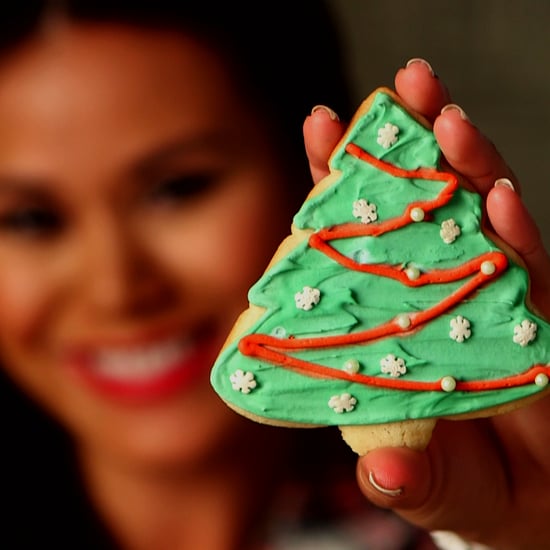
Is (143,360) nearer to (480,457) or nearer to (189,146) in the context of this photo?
(189,146)

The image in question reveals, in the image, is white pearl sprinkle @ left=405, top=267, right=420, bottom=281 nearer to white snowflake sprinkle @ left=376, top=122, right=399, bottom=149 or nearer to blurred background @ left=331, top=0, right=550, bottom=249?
white snowflake sprinkle @ left=376, top=122, right=399, bottom=149

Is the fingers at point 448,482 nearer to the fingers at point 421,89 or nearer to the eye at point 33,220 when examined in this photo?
the fingers at point 421,89

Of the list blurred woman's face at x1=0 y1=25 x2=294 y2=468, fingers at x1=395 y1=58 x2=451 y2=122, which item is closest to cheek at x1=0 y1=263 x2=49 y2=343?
blurred woman's face at x1=0 y1=25 x2=294 y2=468

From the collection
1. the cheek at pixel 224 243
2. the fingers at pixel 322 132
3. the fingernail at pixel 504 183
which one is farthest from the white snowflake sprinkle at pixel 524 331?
the cheek at pixel 224 243

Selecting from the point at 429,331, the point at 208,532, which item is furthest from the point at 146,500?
the point at 429,331

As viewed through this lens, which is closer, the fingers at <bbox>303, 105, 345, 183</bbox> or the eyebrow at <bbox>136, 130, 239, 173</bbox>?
the fingers at <bbox>303, 105, 345, 183</bbox>

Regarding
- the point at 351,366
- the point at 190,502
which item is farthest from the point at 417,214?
the point at 190,502

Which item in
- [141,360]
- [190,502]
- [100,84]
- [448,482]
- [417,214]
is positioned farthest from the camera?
[190,502]
